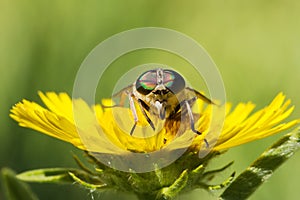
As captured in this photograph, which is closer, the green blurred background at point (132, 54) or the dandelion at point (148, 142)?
the dandelion at point (148, 142)

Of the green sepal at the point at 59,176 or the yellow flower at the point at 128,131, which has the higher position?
the yellow flower at the point at 128,131

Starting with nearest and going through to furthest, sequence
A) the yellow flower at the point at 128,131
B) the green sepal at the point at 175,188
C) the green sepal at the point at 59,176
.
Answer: the green sepal at the point at 175,188 < the yellow flower at the point at 128,131 < the green sepal at the point at 59,176

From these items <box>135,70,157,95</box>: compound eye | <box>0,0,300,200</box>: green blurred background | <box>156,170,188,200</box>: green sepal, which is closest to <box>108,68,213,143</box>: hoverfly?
<box>135,70,157,95</box>: compound eye

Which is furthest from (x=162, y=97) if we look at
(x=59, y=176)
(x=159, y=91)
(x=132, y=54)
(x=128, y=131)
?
(x=132, y=54)

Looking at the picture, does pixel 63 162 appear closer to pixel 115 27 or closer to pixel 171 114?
pixel 115 27

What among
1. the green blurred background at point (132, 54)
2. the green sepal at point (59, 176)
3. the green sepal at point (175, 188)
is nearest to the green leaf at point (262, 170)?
the green sepal at point (175, 188)

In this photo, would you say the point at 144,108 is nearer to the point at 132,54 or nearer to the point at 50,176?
the point at 50,176

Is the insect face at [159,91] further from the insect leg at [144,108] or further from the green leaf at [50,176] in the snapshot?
the green leaf at [50,176]

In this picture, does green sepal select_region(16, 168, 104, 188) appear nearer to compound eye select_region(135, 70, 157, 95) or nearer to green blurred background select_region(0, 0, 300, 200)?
compound eye select_region(135, 70, 157, 95)
